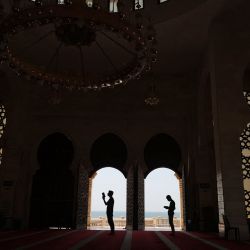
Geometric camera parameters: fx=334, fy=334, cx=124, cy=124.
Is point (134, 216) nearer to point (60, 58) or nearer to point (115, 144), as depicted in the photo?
point (115, 144)

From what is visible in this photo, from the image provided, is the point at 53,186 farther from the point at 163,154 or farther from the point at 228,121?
the point at 228,121

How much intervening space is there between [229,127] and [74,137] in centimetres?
547

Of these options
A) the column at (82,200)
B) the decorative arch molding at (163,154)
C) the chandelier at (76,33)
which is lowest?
the column at (82,200)

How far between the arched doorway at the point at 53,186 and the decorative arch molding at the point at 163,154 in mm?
2533

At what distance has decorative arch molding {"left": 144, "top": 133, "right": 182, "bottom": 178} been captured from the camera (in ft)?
35.8

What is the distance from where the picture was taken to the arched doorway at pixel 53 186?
10.4 metres

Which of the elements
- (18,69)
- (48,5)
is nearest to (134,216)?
(18,69)

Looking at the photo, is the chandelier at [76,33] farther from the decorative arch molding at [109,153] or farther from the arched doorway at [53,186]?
the decorative arch molding at [109,153]

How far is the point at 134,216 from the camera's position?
33.4ft

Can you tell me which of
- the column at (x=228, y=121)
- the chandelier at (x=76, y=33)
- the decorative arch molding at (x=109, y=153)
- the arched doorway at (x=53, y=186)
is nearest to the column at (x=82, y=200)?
the arched doorway at (x=53, y=186)

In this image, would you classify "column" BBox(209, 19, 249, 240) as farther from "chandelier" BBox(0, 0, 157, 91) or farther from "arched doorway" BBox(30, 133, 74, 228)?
"arched doorway" BBox(30, 133, 74, 228)

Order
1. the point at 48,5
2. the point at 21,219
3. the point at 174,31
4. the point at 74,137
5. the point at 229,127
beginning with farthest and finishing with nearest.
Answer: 1. the point at 74,137
2. the point at 21,219
3. the point at 174,31
4. the point at 229,127
5. the point at 48,5

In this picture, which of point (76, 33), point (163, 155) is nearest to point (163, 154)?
point (163, 155)

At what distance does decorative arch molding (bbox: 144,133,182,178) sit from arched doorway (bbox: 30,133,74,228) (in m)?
2.53
